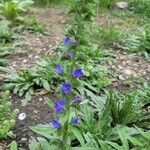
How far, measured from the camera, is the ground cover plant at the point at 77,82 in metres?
3.91

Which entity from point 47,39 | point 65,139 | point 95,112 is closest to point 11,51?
point 47,39

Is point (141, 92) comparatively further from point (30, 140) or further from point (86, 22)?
point (86, 22)

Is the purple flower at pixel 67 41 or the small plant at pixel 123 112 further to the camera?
the small plant at pixel 123 112

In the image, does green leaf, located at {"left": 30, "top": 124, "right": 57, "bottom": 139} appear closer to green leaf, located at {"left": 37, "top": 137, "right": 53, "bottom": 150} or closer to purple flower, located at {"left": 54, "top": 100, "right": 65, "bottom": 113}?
green leaf, located at {"left": 37, "top": 137, "right": 53, "bottom": 150}

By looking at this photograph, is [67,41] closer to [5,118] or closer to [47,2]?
[5,118]

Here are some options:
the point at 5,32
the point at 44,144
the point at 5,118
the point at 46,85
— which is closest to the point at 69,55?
the point at 44,144

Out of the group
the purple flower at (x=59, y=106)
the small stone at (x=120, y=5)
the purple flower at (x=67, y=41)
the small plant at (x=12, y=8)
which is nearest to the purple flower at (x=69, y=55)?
the purple flower at (x=67, y=41)

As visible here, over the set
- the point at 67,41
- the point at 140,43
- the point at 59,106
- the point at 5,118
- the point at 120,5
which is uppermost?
the point at 67,41

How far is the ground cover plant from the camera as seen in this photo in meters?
3.91

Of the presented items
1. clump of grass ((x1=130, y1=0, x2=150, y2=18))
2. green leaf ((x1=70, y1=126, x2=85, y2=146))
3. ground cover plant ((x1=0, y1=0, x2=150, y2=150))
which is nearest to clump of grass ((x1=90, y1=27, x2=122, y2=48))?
ground cover plant ((x1=0, y1=0, x2=150, y2=150))

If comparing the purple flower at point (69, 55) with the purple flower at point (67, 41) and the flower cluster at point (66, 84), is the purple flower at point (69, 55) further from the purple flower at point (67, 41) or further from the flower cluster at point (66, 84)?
the purple flower at point (67, 41)

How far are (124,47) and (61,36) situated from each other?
45.4 inches

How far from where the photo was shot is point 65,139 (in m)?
4.16

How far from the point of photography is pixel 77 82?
3871mm
